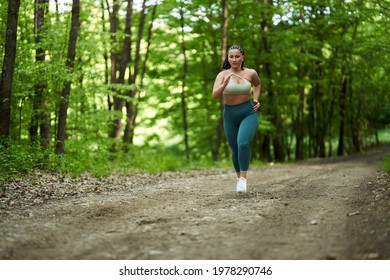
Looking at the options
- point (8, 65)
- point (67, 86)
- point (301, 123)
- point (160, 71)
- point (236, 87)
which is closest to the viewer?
point (236, 87)

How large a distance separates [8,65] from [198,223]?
671 cm

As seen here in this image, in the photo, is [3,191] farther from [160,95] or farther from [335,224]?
[160,95]

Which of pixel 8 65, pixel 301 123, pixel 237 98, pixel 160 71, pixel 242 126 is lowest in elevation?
pixel 301 123

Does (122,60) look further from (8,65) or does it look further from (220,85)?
(220,85)

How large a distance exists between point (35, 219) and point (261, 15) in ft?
51.2

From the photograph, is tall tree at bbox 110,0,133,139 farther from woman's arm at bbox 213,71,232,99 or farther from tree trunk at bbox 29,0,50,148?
woman's arm at bbox 213,71,232,99

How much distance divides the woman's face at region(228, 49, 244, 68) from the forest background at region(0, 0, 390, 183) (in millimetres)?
4611

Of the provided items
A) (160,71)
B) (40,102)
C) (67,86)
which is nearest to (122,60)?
(67,86)

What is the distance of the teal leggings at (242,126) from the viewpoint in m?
6.90

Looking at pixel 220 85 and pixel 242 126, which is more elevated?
pixel 220 85

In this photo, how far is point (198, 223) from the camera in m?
4.80

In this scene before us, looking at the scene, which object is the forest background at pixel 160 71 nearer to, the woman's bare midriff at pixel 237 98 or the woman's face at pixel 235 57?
the woman's bare midriff at pixel 237 98

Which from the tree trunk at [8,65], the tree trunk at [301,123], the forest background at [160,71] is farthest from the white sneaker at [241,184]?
the tree trunk at [301,123]

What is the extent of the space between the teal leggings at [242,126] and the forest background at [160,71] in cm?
421
